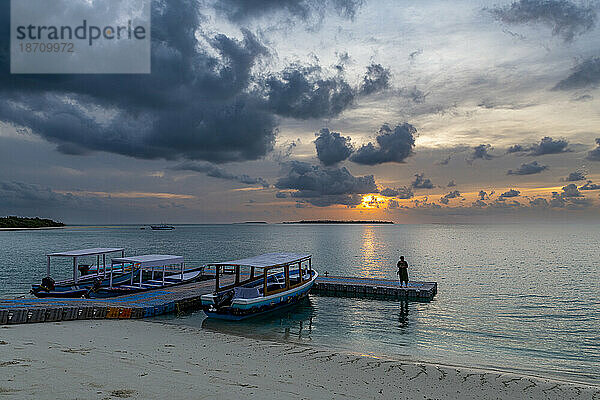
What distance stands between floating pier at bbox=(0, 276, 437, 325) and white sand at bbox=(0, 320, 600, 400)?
2302 millimetres

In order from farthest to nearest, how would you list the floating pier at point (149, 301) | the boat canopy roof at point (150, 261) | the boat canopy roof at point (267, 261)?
the boat canopy roof at point (150, 261)
the boat canopy roof at point (267, 261)
the floating pier at point (149, 301)

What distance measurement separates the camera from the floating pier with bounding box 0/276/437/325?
66.3 ft

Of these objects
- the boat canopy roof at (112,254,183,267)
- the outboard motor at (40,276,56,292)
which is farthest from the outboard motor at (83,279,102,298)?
the outboard motor at (40,276,56,292)

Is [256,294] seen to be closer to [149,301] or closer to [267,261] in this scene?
[267,261]

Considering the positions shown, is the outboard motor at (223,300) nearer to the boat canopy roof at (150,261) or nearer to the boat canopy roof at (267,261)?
the boat canopy roof at (267,261)

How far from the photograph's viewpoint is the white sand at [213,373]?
403 inches

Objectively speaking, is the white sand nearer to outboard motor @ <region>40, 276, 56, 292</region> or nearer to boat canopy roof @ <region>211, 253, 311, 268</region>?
boat canopy roof @ <region>211, 253, 311, 268</region>

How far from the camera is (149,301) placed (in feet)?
86.3

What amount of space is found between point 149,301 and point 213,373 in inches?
623

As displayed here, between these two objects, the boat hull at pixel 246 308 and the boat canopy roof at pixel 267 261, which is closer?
the boat hull at pixel 246 308

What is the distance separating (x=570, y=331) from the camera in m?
24.2

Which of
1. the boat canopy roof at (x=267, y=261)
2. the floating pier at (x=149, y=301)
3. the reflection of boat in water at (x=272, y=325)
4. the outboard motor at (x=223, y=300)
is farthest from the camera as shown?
the boat canopy roof at (x=267, y=261)

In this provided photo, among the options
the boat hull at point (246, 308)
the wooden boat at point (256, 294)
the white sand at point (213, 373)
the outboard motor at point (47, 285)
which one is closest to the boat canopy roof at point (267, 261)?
the wooden boat at point (256, 294)

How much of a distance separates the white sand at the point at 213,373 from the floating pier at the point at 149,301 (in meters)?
2.30
